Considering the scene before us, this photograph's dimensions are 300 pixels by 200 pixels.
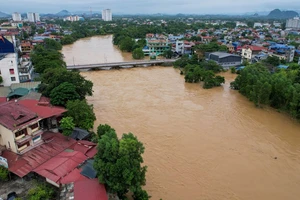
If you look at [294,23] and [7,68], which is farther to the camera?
[294,23]

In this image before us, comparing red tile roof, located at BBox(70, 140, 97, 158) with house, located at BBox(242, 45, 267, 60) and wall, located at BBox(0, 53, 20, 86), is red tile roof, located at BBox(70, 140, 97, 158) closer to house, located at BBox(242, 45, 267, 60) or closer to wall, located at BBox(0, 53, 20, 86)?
wall, located at BBox(0, 53, 20, 86)

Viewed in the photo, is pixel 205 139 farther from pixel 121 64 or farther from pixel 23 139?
pixel 121 64

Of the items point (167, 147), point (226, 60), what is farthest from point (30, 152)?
point (226, 60)

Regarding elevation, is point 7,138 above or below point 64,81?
below

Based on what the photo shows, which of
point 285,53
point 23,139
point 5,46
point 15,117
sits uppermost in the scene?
point 5,46

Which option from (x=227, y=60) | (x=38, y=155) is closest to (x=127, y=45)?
(x=227, y=60)

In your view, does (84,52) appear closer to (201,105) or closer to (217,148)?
(201,105)

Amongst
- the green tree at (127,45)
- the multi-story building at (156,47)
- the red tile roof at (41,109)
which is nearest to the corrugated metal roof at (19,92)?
the red tile roof at (41,109)
